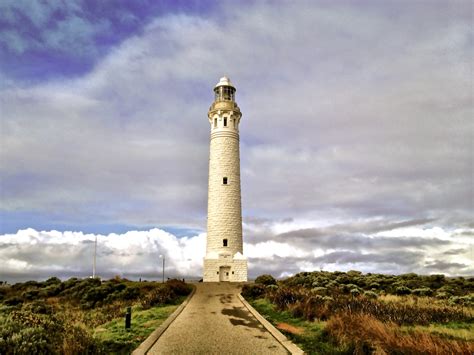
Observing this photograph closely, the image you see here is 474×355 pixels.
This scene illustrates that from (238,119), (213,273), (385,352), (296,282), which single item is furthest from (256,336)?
(238,119)

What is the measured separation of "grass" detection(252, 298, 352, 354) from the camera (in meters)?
11.7

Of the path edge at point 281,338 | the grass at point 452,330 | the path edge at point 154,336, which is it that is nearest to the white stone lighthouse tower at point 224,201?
the path edge at point 154,336

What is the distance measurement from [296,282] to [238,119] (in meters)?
18.3

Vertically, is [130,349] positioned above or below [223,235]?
below

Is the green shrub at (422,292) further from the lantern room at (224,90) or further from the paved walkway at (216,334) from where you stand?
the lantern room at (224,90)

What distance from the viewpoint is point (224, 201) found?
131 ft

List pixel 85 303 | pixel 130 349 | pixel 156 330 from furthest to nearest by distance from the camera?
pixel 85 303 < pixel 156 330 < pixel 130 349

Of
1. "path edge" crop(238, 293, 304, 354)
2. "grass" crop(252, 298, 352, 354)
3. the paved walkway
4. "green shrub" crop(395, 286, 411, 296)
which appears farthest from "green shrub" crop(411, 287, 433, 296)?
"path edge" crop(238, 293, 304, 354)

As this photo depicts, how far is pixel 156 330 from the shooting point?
14.3 m

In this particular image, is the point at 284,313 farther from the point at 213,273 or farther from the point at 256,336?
the point at 213,273

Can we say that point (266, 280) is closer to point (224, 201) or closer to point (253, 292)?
point (253, 292)

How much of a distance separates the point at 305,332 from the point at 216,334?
314 cm

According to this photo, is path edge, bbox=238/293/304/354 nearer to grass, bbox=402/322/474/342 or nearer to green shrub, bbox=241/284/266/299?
grass, bbox=402/322/474/342

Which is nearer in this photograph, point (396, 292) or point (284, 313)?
point (284, 313)
